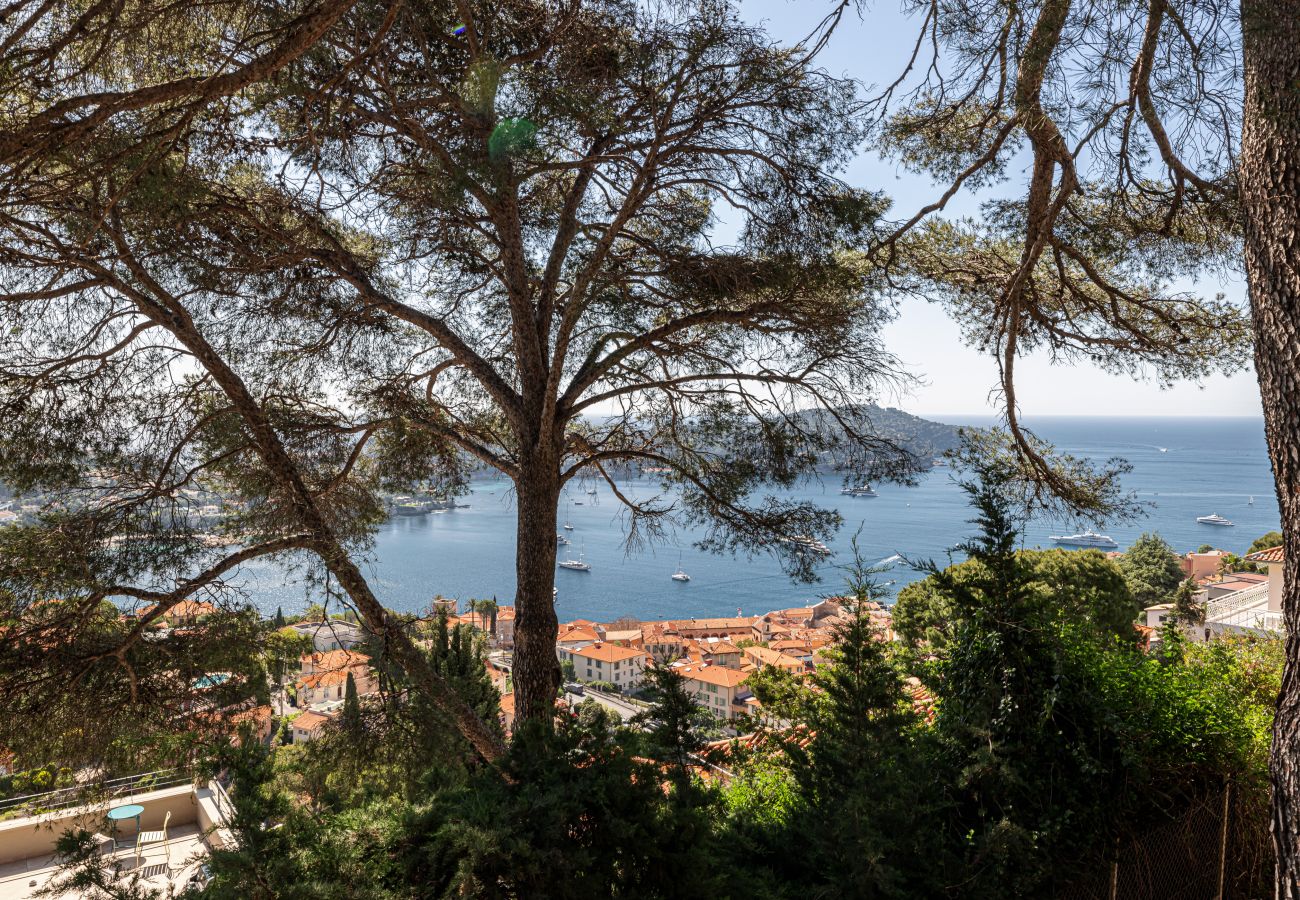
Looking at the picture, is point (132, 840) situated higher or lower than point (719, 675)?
higher

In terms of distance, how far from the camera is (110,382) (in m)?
3.90

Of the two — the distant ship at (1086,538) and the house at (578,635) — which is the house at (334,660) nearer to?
the distant ship at (1086,538)

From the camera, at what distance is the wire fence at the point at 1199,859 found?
130 inches

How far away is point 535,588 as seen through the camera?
4.56 metres

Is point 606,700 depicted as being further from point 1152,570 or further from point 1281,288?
point 1152,570

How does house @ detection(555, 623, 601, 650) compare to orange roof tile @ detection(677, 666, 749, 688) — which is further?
house @ detection(555, 623, 601, 650)

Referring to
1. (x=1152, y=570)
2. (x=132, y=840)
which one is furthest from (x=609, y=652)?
(x=1152, y=570)

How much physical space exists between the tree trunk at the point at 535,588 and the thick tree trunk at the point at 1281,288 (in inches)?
131

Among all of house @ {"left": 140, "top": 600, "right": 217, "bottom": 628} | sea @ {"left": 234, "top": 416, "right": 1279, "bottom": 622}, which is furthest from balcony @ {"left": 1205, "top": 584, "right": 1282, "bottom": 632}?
house @ {"left": 140, "top": 600, "right": 217, "bottom": 628}

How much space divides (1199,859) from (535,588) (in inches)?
147

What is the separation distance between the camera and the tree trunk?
446 cm

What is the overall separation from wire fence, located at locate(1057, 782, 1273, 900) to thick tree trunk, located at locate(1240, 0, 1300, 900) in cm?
95


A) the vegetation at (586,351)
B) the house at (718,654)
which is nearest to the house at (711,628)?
the house at (718,654)

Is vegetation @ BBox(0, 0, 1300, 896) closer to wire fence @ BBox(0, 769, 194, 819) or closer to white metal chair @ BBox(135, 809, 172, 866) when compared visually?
wire fence @ BBox(0, 769, 194, 819)
